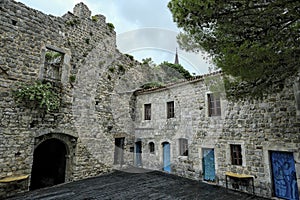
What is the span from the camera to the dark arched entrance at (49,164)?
301 inches

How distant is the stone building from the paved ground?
52 centimetres

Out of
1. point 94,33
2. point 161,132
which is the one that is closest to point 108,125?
point 161,132

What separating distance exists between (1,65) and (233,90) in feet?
23.0


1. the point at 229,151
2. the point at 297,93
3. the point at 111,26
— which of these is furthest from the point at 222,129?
the point at 111,26

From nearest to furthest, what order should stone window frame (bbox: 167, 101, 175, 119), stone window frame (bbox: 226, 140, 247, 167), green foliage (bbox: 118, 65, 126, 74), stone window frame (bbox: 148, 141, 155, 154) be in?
stone window frame (bbox: 226, 140, 247, 167), stone window frame (bbox: 167, 101, 175, 119), stone window frame (bbox: 148, 141, 155, 154), green foliage (bbox: 118, 65, 126, 74)

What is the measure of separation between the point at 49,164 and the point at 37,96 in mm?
4162

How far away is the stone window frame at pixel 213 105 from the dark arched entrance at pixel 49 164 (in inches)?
253

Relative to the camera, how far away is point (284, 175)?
211 inches

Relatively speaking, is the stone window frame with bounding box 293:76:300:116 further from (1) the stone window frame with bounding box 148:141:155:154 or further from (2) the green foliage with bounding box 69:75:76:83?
(2) the green foliage with bounding box 69:75:76:83

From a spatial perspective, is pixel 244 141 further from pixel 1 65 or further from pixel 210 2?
pixel 1 65

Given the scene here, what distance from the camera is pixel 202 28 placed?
3559 millimetres

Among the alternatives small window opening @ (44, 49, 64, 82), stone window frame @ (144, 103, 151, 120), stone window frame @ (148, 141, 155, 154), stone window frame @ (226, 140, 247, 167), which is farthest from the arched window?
small window opening @ (44, 49, 64, 82)

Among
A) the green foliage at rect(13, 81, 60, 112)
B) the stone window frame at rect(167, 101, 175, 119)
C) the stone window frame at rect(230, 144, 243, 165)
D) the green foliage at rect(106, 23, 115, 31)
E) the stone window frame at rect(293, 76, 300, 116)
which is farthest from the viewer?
the green foliage at rect(106, 23, 115, 31)

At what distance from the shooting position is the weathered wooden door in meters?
9.57
